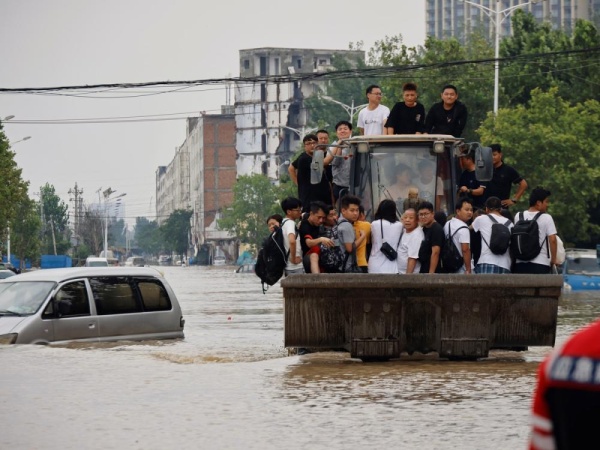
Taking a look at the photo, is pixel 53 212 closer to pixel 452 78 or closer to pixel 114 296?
pixel 452 78

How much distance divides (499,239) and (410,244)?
3.94ft

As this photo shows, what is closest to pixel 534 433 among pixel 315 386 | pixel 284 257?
pixel 315 386

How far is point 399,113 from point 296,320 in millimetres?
4801

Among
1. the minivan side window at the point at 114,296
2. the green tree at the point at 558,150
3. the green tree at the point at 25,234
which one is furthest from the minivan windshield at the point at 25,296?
the green tree at the point at 25,234

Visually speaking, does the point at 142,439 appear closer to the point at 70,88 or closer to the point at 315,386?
the point at 315,386

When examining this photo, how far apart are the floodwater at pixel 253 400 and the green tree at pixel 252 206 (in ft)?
414

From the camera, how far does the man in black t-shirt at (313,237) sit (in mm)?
15664

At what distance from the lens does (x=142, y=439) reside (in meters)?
9.33

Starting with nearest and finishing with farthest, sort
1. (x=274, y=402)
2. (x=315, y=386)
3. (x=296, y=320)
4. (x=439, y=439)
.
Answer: (x=439, y=439)
(x=274, y=402)
(x=315, y=386)
(x=296, y=320)

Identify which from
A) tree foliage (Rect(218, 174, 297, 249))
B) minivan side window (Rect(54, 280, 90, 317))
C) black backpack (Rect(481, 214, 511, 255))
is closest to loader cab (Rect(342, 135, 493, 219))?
black backpack (Rect(481, 214, 511, 255))

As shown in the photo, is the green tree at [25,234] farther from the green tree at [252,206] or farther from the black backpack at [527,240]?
the black backpack at [527,240]

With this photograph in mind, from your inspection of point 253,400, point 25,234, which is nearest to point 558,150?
point 253,400

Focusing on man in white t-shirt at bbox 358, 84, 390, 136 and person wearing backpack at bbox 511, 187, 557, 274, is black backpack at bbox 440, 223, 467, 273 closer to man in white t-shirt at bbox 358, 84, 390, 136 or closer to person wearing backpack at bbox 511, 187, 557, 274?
person wearing backpack at bbox 511, 187, 557, 274

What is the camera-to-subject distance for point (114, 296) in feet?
62.1
